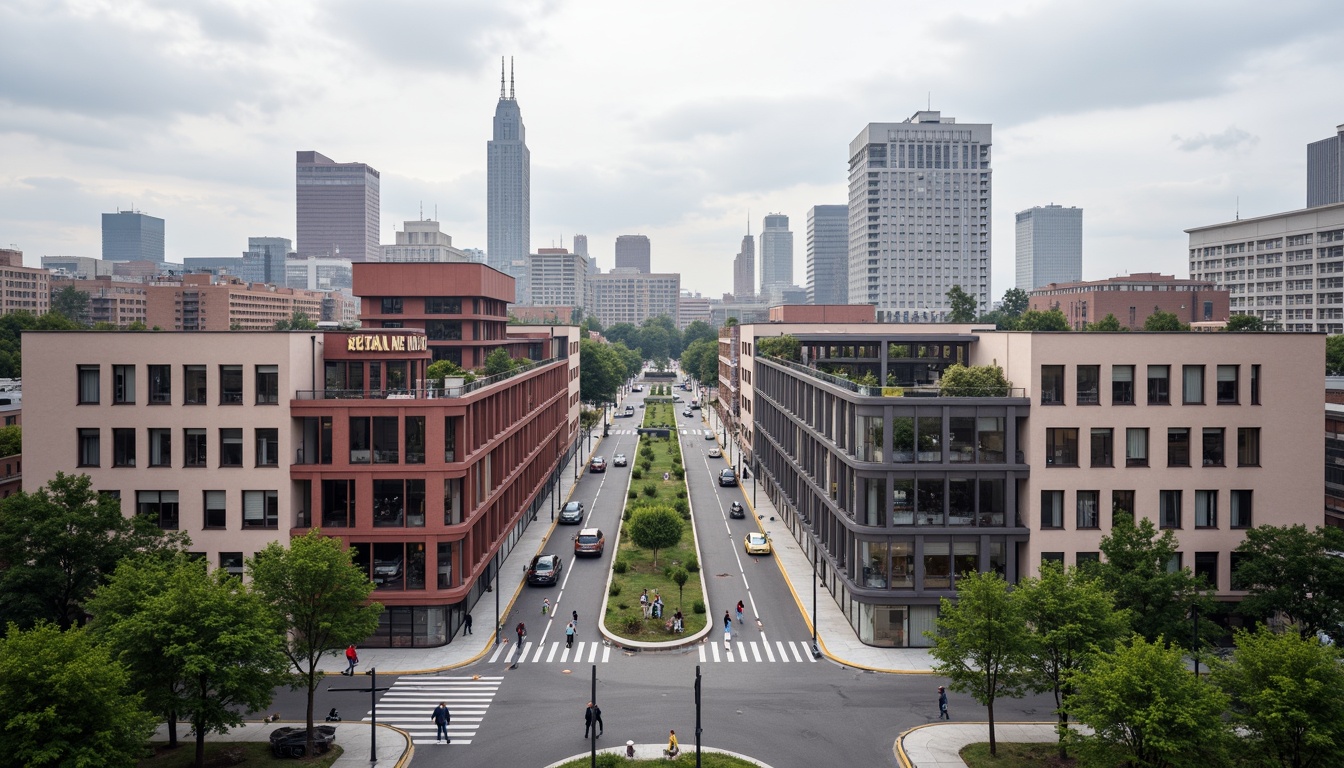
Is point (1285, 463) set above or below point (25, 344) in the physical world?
below

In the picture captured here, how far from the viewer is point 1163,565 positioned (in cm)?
4216

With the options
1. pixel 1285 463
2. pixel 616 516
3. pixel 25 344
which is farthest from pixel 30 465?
pixel 1285 463

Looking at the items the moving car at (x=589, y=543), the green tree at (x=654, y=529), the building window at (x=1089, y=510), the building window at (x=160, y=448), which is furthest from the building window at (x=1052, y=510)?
the building window at (x=160, y=448)

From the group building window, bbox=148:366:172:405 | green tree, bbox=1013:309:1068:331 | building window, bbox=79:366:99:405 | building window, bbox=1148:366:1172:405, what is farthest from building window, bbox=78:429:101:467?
green tree, bbox=1013:309:1068:331

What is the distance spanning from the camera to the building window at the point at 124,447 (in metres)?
46.7

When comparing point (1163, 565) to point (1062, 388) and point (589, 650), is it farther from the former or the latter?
point (589, 650)

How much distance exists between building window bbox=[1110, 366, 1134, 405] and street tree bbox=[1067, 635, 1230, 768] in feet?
69.1

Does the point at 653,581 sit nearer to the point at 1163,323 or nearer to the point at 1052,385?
the point at 1052,385

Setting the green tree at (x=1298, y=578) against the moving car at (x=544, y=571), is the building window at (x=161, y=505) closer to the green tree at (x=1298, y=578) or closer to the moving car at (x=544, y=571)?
the moving car at (x=544, y=571)

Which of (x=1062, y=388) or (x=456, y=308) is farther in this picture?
(x=456, y=308)

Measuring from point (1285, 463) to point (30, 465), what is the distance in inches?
2587

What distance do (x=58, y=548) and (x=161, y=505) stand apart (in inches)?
296

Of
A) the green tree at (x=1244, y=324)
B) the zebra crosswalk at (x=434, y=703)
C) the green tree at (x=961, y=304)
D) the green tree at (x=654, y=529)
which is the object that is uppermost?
the green tree at (x=961, y=304)

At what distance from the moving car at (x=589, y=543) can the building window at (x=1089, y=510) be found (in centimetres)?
3402
